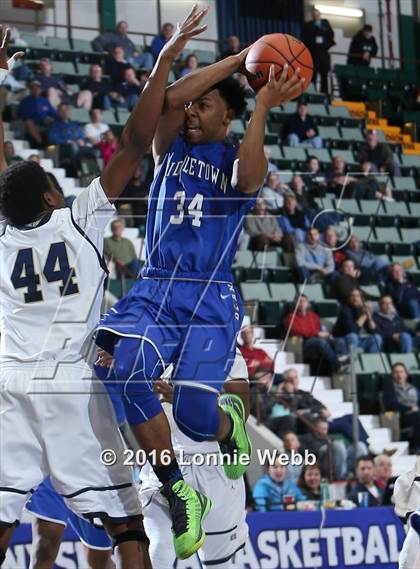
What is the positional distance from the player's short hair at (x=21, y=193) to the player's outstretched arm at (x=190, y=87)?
2.13ft

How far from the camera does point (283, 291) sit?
11602 millimetres

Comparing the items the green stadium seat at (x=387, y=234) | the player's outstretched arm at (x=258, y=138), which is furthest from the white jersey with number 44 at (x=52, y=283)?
the green stadium seat at (x=387, y=234)

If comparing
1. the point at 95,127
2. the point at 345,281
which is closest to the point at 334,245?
the point at 345,281

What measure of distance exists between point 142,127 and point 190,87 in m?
0.29

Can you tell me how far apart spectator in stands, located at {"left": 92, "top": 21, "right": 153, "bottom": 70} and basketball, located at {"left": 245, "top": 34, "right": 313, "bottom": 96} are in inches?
391

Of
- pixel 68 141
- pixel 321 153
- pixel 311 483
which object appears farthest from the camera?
pixel 321 153

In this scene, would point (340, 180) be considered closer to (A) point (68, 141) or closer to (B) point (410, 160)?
(B) point (410, 160)

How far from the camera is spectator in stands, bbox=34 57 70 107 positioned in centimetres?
1254

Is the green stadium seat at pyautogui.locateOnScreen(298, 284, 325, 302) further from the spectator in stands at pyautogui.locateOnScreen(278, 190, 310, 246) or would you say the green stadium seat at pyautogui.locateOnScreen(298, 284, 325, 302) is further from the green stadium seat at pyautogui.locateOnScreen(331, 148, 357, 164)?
the green stadium seat at pyautogui.locateOnScreen(331, 148, 357, 164)

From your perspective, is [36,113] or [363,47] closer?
[36,113]

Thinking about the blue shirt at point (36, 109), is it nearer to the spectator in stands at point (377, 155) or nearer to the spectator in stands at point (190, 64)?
the spectator in stands at point (190, 64)

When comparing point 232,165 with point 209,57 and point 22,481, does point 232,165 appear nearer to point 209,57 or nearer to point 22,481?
point 22,481

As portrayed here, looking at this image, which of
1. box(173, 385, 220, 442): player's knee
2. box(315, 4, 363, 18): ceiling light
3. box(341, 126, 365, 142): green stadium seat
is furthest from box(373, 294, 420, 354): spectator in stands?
box(315, 4, 363, 18): ceiling light

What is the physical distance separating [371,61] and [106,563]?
51.2 feet
